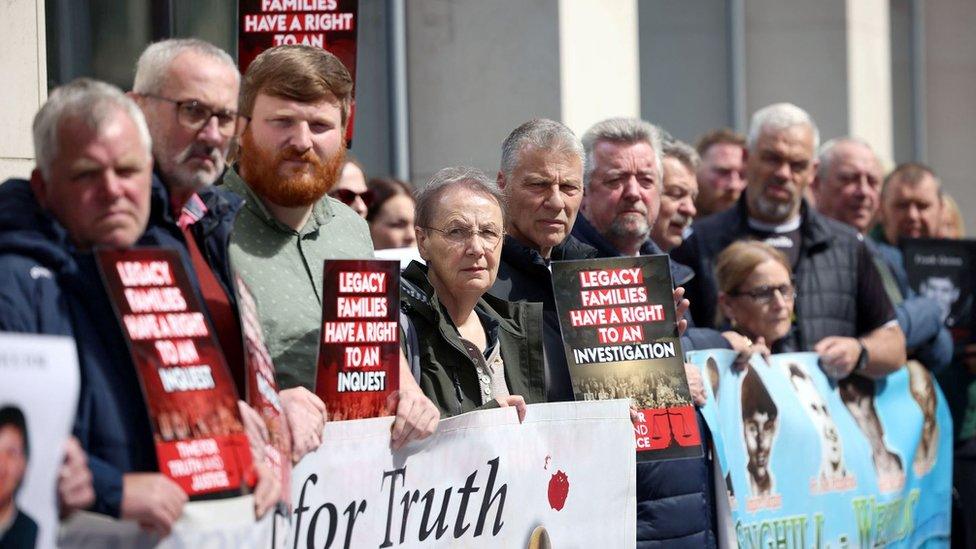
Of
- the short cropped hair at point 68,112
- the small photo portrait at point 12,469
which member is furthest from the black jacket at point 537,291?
the small photo portrait at point 12,469

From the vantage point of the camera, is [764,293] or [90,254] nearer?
[90,254]

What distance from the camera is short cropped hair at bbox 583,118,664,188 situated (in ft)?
18.6

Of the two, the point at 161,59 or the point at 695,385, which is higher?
the point at 161,59

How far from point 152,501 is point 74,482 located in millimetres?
169

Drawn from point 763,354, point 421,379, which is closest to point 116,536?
point 421,379

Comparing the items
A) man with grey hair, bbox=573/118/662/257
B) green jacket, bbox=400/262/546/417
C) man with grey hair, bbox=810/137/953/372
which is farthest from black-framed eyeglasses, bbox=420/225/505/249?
man with grey hair, bbox=810/137/953/372

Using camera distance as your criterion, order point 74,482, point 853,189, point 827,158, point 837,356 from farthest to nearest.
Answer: point 827,158 → point 853,189 → point 837,356 → point 74,482

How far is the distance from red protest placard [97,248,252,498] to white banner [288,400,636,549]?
2.01ft

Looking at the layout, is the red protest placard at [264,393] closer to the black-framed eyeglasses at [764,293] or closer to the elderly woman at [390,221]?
the black-framed eyeglasses at [764,293]

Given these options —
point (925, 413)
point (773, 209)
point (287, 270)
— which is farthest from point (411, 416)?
point (925, 413)

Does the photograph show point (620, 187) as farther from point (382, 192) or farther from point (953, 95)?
point (953, 95)

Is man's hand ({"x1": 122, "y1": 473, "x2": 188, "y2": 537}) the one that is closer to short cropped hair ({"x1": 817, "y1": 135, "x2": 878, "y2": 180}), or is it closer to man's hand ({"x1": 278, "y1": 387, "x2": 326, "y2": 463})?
man's hand ({"x1": 278, "y1": 387, "x2": 326, "y2": 463})

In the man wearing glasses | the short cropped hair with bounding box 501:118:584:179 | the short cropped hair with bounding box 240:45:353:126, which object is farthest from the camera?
the short cropped hair with bounding box 501:118:584:179

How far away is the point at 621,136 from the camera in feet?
18.5
